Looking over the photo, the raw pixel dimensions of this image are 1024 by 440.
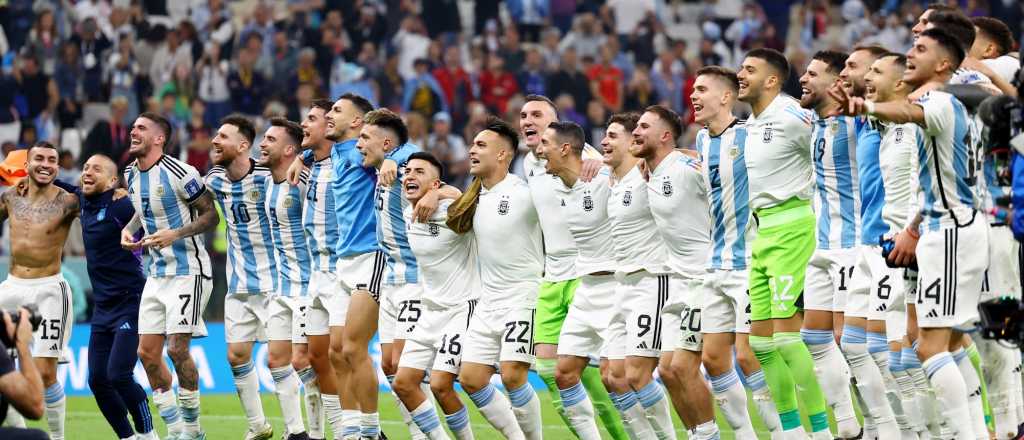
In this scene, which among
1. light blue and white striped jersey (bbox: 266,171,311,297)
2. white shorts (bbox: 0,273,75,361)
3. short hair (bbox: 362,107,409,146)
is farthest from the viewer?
light blue and white striped jersey (bbox: 266,171,311,297)

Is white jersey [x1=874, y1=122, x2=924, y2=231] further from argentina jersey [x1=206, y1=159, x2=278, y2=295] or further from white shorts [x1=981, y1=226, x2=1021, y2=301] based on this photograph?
argentina jersey [x1=206, y1=159, x2=278, y2=295]

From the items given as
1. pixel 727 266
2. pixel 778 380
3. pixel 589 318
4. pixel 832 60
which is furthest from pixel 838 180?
pixel 589 318

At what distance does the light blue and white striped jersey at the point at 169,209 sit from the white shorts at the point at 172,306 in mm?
75

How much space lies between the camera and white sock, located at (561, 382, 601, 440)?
34.0ft

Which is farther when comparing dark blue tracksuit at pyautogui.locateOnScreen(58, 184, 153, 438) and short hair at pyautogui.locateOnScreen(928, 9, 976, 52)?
dark blue tracksuit at pyautogui.locateOnScreen(58, 184, 153, 438)

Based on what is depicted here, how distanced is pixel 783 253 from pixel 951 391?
184 centimetres

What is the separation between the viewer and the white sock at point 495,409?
10391mm

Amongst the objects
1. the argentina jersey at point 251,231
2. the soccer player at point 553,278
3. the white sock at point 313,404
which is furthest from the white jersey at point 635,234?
the argentina jersey at point 251,231

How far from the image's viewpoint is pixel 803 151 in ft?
34.1

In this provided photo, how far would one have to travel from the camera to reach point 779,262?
1006cm

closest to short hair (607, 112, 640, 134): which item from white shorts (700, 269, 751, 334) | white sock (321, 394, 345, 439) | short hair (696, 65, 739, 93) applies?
short hair (696, 65, 739, 93)

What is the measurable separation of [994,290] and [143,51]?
53.2 feet

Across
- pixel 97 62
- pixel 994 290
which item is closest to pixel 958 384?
pixel 994 290

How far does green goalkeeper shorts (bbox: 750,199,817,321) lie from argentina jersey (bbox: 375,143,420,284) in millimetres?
2590
